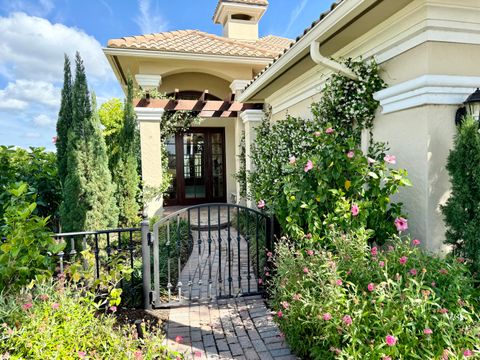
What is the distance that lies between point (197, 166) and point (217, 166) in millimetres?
736

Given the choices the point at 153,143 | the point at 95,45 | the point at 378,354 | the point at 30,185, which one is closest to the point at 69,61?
the point at 30,185

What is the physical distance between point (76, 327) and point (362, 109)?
3.77m

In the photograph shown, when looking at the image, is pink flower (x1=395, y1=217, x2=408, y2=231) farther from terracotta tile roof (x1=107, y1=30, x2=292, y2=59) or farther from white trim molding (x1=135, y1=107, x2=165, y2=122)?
terracotta tile roof (x1=107, y1=30, x2=292, y2=59)

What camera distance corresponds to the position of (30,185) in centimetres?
564

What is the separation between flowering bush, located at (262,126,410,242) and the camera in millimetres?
2980

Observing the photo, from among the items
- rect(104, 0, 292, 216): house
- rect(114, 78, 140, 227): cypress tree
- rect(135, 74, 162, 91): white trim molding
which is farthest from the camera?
rect(135, 74, 162, 91): white trim molding

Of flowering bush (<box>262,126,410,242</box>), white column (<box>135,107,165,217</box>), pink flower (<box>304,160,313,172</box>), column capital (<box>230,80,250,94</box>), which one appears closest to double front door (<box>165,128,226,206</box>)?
column capital (<box>230,80,250,94</box>)

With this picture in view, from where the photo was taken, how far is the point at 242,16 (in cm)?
1221

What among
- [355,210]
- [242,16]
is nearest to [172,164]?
[242,16]

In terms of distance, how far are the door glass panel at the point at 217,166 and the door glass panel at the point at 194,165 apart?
37 cm

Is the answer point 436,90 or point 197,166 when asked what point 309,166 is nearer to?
point 436,90

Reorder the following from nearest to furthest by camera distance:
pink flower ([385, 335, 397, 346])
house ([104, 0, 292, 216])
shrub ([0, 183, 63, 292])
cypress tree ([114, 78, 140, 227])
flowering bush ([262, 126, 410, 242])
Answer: pink flower ([385, 335, 397, 346]) → shrub ([0, 183, 63, 292]) → flowering bush ([262, 126, 410, 242]) → cypress tree ([114, 78, 140, 227]) → house ([104, 0, 292, 216])

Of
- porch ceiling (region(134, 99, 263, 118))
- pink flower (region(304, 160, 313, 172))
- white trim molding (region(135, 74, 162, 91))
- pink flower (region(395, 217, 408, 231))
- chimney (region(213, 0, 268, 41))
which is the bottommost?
pink flower (region(395, 217, 408, 231))

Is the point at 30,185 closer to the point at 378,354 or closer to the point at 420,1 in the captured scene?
the point at 378,354
